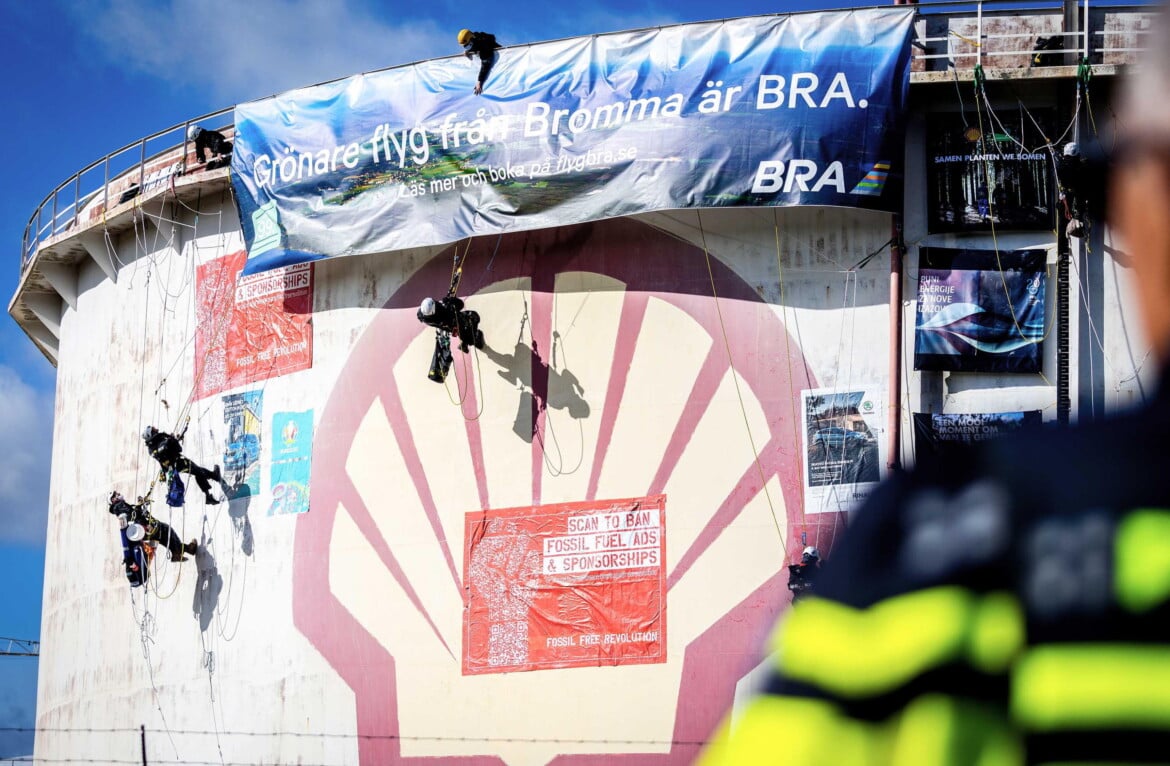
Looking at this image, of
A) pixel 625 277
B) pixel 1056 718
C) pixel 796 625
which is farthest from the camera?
pixel 625 277

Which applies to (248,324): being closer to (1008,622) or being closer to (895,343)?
(895,343)

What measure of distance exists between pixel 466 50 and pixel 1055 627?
21.3 meters

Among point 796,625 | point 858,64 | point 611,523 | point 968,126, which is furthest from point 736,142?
point 796,625

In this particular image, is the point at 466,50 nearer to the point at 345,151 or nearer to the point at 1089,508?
the point at 345,151

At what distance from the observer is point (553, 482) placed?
2042 cm

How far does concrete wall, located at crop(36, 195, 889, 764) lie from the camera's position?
19.4m

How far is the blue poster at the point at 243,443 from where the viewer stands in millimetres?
23016

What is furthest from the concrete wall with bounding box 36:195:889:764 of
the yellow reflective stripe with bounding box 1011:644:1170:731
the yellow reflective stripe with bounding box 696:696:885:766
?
the yellow reflective stripe with bounding box 1011:644:1170:731

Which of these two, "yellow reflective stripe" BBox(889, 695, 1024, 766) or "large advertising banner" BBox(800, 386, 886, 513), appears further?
"large advertising banner" BBox(800, 386, 886, 513)

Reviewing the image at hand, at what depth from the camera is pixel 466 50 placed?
21656mm

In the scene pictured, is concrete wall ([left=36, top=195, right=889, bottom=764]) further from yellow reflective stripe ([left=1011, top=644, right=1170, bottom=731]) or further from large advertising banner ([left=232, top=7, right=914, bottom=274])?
yellow reflective stripe ([left=1011, top=644, right=1170, bottom=731])

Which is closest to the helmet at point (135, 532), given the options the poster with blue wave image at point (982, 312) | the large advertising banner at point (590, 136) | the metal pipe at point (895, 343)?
the large advertising banner at point (590, 136)

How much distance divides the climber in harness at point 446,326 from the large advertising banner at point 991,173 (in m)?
6.69

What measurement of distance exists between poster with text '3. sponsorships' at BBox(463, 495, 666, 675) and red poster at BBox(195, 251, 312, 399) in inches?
195
